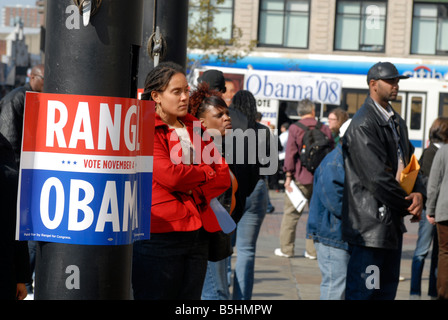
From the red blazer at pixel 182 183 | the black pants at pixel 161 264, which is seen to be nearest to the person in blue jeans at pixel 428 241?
the red blazer at pixel 182 183

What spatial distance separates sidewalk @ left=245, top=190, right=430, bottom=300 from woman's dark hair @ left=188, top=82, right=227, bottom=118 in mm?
2976

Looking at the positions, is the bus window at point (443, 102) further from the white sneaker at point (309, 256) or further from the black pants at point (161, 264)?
the black pants at point (161, 264)

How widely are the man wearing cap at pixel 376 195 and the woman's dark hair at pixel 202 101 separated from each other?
41.5 inches

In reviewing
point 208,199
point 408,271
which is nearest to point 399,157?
point 208,199

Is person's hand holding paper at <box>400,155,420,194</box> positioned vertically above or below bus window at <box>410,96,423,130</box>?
below

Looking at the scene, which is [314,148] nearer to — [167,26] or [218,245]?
[167,26]

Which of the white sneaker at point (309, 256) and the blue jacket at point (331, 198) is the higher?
the blue jacket at point (331, 198)

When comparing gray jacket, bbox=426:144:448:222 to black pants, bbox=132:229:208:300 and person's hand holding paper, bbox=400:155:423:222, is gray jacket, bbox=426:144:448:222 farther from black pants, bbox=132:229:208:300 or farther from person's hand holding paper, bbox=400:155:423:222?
black pants, bbox=132:229:208:300

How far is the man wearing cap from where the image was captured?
5273 mm

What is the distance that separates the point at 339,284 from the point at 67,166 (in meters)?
3.66

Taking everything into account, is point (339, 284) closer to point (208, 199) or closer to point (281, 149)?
point (208, 199)

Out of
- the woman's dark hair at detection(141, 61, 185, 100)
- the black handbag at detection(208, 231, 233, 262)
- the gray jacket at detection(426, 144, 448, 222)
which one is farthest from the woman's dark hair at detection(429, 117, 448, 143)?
the woman's dark hair at detection(141, 61, 185, 100)

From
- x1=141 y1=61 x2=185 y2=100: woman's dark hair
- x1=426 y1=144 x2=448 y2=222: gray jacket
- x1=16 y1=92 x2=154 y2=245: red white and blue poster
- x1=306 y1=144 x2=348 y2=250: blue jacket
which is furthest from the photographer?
x1=426 y1=144 x2=448 y2=222: gray jacket

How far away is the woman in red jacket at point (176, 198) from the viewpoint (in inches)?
160
